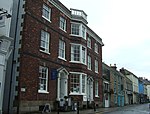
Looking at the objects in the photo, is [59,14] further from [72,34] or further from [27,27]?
[27,27]

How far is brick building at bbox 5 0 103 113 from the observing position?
765 inches

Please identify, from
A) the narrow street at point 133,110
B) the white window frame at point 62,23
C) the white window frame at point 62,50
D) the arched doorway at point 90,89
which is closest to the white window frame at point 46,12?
the white window frame at point 62,23

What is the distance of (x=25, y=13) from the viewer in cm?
2042

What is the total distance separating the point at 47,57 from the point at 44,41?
1.59 metres

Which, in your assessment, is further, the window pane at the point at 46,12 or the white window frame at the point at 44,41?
the window pane at the point at 46,12

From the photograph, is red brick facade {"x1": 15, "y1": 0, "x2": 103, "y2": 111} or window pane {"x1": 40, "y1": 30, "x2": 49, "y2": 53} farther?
window pane {"x1": 40, "y1": 30, "x2": 49, "y2": 53}

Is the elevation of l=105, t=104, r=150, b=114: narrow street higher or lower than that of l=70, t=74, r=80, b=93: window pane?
lower

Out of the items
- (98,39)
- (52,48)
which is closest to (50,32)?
(52,48)

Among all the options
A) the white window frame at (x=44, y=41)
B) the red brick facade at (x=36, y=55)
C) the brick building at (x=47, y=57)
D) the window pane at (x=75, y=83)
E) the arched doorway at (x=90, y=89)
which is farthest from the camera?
the arched doorway at (x=90, y=89)

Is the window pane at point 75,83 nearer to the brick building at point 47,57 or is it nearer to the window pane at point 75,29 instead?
the brick building at point 47,57

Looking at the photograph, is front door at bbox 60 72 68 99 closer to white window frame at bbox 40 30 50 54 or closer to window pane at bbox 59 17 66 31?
white window frame at bbox 40 30 50 54

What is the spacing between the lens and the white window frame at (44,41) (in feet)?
73.9

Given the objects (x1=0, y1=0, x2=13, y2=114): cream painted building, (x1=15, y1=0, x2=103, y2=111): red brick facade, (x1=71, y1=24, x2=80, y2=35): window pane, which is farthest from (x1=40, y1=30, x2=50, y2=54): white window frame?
(x1=0, y1=0, x2=13, y2=114): cream painted building

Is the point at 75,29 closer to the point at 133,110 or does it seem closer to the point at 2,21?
the point at 133,110
